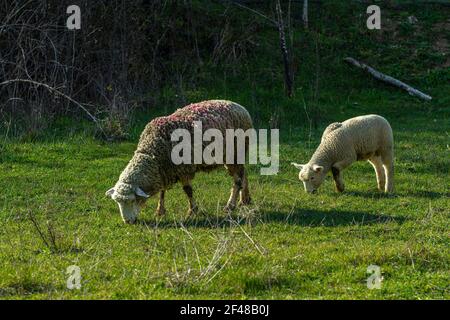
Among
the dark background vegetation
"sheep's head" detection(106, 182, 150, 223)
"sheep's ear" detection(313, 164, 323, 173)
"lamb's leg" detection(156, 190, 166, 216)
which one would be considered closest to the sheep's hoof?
"lamb's leg" detection(156, 190, 166, 216)

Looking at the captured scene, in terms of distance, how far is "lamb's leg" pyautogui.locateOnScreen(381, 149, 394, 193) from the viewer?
11.0 metres

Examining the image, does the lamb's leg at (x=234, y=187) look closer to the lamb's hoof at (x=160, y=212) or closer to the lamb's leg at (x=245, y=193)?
the lamb's leg at (x=245, y=193)

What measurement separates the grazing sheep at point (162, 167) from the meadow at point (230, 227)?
27cm

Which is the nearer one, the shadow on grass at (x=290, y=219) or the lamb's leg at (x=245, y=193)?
the shadow on grass at (x=290, y=219)

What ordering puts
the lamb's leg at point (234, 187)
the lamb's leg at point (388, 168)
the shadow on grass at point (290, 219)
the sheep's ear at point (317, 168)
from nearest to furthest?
the shadow on grass at point (290, 219) → the lamb's leg at point (234, 187) → the sheep's ear at point (317, 168) → the lamb's leg at point (388, 168)

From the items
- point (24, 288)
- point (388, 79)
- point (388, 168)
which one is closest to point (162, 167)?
point (24, 288)

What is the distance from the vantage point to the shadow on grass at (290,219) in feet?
29.0

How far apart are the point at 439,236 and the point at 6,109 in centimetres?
1042

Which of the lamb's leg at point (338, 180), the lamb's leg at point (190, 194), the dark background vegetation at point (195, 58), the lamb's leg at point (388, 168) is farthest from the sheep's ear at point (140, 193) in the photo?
the dark background vegetation at point (195, 58)

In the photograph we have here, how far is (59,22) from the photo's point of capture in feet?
56.9

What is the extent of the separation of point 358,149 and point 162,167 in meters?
3.34

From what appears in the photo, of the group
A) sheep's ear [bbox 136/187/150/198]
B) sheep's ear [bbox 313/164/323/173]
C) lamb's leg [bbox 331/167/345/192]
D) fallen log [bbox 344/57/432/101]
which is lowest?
lamb's leg [bbox 331/167/345/192]

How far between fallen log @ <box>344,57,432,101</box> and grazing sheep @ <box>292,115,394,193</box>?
28.5ft

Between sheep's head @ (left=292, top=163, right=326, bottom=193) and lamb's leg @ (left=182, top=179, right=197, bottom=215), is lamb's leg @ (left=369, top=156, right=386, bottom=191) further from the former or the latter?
lamb's leg @ (left=182, top=179, right=197, bottom=215)
